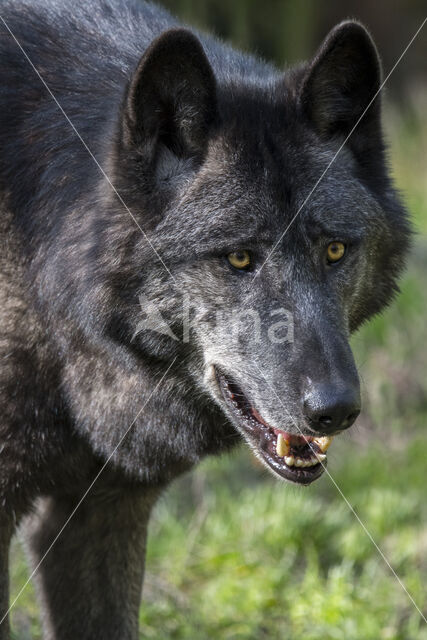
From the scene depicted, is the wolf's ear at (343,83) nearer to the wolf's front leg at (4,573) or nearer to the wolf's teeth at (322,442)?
the wolf's teeth at (322,442)

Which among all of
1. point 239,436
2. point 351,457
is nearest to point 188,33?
point 239,436

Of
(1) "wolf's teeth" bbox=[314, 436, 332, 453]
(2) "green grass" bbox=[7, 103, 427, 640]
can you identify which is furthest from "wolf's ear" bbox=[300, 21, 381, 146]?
(2) "green grass" bbox=[7, 103, 427, 640]

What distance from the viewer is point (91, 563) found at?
426cm

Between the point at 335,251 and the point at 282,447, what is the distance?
733 mm

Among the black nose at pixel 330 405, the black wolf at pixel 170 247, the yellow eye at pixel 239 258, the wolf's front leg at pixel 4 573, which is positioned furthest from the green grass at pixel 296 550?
the black nose at pixel 330 405

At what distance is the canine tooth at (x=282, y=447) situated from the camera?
356 centimetres

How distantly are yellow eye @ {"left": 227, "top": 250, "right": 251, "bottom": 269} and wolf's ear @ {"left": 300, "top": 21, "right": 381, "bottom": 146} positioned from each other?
2.11ft

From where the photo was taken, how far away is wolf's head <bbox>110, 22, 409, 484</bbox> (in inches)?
135

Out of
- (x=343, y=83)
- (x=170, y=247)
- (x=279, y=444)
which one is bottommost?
(x=279, y=444)

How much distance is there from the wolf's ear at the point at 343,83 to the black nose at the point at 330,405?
1.10 m

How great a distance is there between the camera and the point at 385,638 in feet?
16.1

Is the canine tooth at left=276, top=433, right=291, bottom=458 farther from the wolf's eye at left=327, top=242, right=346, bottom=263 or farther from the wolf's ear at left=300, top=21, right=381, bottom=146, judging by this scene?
the wolf's ear at left=300, top=21, right=381, bottom=146

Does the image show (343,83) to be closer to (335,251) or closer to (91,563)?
(335,251)

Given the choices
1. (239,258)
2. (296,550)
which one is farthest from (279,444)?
(296,550)
